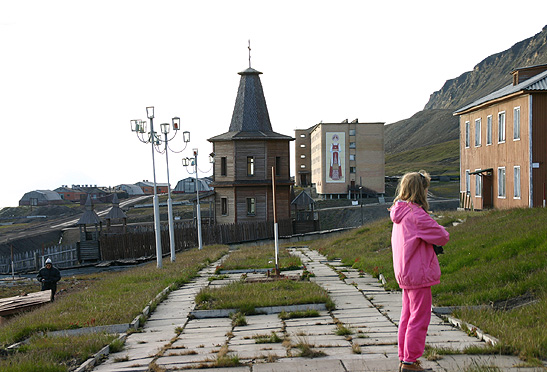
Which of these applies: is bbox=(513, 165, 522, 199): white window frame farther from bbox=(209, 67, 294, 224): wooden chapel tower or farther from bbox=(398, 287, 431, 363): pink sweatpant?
bbox=(398, 287, 431, 363): pink sweatpant

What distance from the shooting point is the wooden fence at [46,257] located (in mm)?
39281

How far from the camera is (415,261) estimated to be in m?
6.05

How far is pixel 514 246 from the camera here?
40.6 feet

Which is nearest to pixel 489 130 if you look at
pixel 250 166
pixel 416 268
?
pixel 250 166

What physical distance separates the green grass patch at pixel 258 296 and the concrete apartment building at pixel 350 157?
222ft

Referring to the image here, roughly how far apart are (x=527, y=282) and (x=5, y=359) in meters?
8.62

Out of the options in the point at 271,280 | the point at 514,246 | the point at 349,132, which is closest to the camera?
the point at 514,246

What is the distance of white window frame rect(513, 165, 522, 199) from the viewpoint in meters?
25.8

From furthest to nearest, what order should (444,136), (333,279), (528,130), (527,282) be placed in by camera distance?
(444,136), (528,130), (333,279), (527,282)

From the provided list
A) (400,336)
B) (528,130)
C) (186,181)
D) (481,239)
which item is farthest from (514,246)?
(186,181)

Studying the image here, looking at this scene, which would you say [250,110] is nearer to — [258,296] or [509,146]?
[509,146]

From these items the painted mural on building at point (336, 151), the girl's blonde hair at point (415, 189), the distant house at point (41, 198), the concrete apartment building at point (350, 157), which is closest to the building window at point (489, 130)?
the girl's blonde hair at point (415, 189)

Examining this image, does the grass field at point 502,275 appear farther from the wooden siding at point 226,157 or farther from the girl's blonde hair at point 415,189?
the wooden siding at point 226,157

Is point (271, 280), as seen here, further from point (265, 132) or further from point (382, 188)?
point (382, 188)
